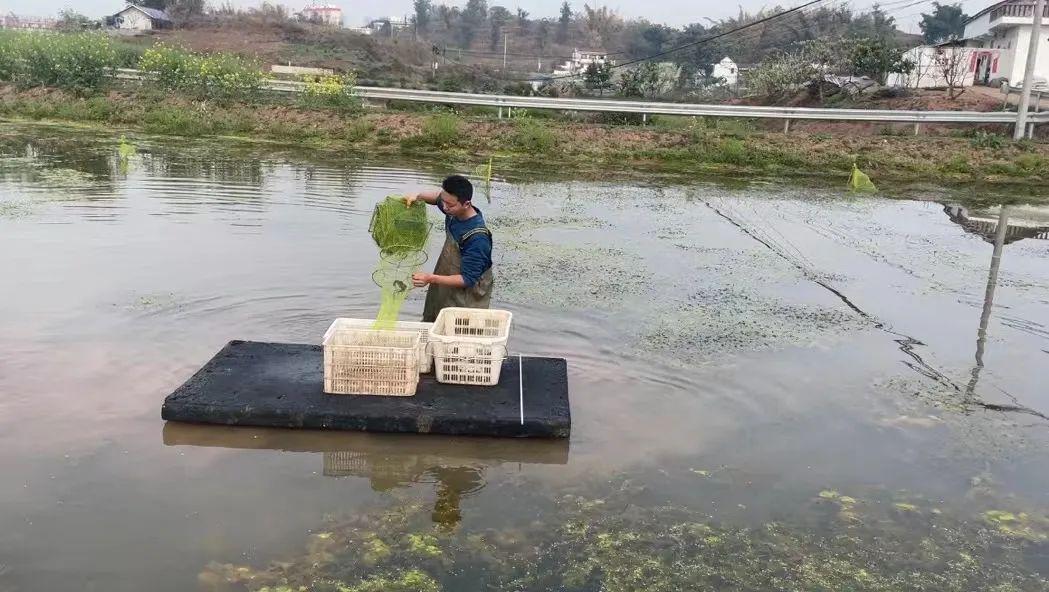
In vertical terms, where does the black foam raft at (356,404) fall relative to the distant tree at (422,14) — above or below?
below

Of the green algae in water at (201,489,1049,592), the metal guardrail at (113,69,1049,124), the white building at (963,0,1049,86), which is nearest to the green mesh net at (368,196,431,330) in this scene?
the green algae in water at (201,489,1049,592)

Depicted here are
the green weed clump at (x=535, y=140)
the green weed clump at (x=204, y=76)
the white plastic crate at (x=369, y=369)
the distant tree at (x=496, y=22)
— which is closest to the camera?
the white plastic crate at (x=369, y=369)

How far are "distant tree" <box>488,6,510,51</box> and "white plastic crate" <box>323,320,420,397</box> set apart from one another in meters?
79.5

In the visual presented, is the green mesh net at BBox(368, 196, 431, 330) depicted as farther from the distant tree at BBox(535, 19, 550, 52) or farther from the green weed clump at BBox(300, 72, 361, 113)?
the distant tree at BBox(535, 19, 550, 52)

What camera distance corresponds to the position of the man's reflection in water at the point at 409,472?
4637 millimetres

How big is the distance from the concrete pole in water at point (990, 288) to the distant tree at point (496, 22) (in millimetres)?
71347

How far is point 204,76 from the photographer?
24.4 meters

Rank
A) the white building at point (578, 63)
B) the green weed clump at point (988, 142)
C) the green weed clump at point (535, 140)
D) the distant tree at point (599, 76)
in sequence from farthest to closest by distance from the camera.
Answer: the white building at point (578, 63), the distant tree at point (599, 76), the green weed clump at point (535, 140), the green weed clump at point (988, 142)

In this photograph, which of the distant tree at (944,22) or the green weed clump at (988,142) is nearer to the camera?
the green weed clump at (988,142)

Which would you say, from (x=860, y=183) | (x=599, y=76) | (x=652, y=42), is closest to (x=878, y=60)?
(x=599, y=76)

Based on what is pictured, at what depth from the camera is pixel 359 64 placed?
47719mm

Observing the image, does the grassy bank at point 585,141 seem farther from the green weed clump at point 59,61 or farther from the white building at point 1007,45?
the white building at point 1007,45

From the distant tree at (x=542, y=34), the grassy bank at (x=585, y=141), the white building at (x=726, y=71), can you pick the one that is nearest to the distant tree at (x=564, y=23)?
the distant tree at (x=542, y=34)

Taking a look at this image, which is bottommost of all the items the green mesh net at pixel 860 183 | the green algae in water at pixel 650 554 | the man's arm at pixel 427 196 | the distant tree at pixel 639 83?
the green algae in water at pixel 650 554
